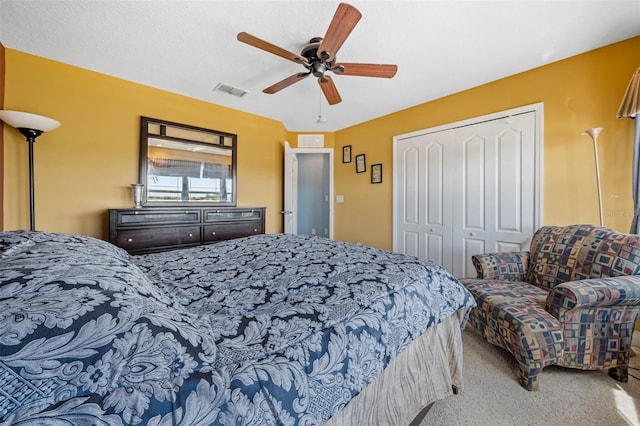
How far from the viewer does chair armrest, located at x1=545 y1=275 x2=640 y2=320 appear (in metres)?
1.40

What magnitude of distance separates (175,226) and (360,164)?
293 cm

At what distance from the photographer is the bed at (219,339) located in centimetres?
42

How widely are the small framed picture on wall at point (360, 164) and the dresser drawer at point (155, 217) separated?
2615 mm

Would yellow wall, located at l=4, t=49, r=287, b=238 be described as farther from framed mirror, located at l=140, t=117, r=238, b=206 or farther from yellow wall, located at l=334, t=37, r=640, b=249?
yellow wall, located at l=334, t=37, r=640, b=249

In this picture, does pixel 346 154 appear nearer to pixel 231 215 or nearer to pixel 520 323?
pixel 231 215

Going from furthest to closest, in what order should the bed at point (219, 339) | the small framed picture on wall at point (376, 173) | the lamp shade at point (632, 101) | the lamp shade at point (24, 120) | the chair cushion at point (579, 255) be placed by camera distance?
1. the small framed picture on wall at point (376, 173)
2. the lamp shade at point (24, 120)
3. the lamp shade at point (632, 101)
4. the chair cushion at point (579, 255)
5. the bed at point (219, 339)

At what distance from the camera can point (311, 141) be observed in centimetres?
456

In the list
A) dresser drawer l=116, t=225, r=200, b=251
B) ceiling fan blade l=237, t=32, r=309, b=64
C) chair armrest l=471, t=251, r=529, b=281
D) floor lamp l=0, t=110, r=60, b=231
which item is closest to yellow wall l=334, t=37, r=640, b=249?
chair armrest l=471, t=251, r=529, b=281

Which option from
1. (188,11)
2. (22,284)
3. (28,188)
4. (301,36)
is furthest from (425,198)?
(28,188)

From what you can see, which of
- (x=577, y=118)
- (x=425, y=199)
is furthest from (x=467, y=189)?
(x=577, y=118)

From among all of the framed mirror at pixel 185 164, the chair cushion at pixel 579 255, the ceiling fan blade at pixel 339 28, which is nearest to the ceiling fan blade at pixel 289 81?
the ceiling fan blade at pixel 339 28

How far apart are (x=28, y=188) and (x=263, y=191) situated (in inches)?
99.9

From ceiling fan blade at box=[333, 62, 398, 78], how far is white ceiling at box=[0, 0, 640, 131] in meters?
0.30

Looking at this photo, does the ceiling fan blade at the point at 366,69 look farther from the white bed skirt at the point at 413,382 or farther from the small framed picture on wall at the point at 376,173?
the small framed picture on wall at the point at 376,173
